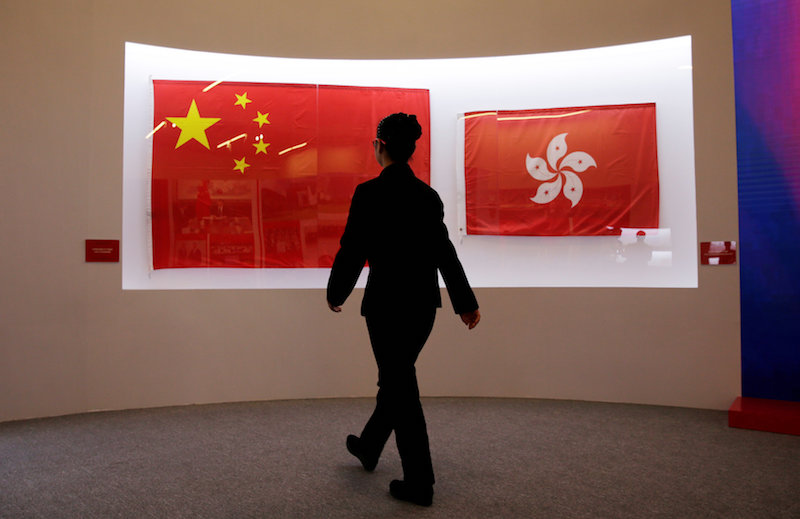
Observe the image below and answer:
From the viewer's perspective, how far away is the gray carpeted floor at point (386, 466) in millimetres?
2287

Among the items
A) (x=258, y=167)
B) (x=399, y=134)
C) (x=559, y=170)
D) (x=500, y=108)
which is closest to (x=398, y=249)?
(x=399, y=134)

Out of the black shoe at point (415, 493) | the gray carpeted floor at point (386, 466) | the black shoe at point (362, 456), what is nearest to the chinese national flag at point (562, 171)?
the gray carpeted floor at point (386, 466)

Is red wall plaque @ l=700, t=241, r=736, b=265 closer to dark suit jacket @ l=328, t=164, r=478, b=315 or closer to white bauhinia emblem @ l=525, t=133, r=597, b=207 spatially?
white bauhinia emblem @ l=525, t=133, r=597, b=207

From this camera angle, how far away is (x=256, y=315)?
4.20 metres

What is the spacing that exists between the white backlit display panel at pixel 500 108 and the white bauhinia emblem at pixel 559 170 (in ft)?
1.08

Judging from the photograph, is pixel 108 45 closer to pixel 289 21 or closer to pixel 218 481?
pixel 289 21

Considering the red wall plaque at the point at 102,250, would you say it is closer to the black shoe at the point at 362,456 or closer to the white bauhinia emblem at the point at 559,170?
the black shoe at the point at 362,456

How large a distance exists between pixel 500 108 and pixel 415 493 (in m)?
3.23

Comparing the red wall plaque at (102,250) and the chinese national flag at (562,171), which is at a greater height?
the chinese national flag at (562,171)

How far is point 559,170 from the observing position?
14.4 feet

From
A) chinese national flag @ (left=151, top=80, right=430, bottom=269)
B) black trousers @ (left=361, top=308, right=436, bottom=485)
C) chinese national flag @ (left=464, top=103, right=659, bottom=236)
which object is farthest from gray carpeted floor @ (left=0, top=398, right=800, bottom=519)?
chinese national flag @ (left=464, top=103, right=659, bottom=236)

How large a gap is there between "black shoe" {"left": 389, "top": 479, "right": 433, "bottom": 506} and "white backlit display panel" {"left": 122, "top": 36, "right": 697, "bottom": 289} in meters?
2.36

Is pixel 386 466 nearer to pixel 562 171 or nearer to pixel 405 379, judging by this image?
pixel 405 379

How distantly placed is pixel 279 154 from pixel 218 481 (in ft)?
8.23
